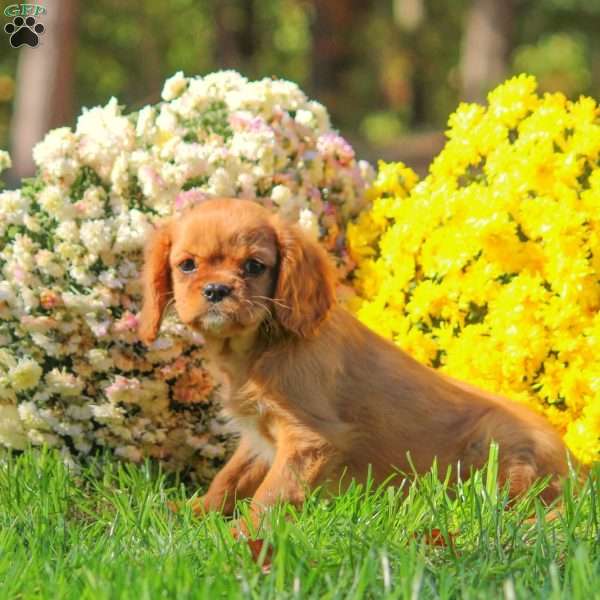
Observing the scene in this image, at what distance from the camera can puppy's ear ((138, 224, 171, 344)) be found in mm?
4375

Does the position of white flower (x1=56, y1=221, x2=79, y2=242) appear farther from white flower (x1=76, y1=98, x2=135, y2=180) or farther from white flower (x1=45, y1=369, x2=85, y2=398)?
white flower (x1=45, y1=369, x2=85, y2=398)

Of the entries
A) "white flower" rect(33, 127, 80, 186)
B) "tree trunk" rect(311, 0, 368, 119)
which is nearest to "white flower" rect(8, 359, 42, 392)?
"white flower" rect(33, 127, 80, 186)

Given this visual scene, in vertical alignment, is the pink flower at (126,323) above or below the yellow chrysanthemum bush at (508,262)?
below

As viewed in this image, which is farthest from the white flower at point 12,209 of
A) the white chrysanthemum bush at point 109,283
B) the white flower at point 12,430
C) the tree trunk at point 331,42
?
the tree trunk at point 331,42

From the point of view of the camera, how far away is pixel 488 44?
21625 mm

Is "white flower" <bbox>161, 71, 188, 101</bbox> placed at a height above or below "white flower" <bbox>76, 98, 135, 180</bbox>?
above

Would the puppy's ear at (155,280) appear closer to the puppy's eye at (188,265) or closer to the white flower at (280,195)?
the puppy's eye at (188,265)

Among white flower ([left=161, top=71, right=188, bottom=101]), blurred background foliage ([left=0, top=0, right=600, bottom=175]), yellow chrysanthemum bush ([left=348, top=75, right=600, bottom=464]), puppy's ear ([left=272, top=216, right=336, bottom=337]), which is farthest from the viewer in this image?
blurred background foliage ([left=0, top=0, right=600, bottom=175])

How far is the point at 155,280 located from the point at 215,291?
20.1 inches

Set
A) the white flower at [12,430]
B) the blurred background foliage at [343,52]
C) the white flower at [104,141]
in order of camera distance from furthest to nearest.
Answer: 1. the blurred background foliage at [343,52]
2. the white flower at [104,141]
3. the white flower at [12,430]

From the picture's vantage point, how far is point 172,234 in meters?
4.36

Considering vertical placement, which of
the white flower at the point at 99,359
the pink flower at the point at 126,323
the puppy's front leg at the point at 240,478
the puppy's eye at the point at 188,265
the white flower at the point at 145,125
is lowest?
the puppy's front leg at the point at 240,478

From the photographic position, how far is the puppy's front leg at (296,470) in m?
4.09

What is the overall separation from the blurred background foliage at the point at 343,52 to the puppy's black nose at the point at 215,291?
19634 millimetres
